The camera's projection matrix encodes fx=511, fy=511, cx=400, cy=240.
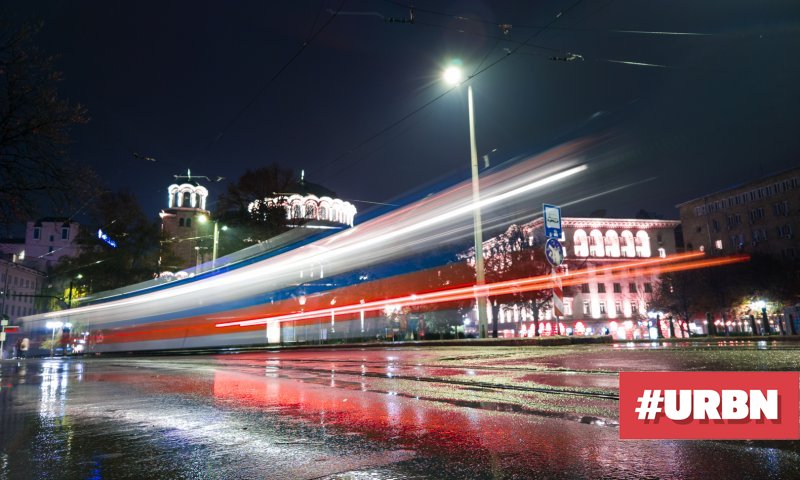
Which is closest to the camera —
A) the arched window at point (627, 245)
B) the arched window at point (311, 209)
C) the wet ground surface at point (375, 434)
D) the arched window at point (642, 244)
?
the wet ground surface at point (375, 434)

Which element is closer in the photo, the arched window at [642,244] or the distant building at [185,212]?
the distant building at [185,212]

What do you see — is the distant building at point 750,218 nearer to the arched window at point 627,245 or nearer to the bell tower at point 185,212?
the arched window at point 627,245

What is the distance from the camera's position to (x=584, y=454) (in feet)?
12.5

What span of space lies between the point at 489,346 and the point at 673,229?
88301mm

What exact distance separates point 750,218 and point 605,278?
22.9m

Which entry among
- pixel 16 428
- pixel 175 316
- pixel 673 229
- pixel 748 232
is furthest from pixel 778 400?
pixel 673 229

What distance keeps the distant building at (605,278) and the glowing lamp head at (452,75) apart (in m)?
64.4

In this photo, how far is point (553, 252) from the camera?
17.4 meters

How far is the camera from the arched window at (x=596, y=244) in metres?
89.8

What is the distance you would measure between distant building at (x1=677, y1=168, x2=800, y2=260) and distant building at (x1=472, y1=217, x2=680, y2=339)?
5.61m

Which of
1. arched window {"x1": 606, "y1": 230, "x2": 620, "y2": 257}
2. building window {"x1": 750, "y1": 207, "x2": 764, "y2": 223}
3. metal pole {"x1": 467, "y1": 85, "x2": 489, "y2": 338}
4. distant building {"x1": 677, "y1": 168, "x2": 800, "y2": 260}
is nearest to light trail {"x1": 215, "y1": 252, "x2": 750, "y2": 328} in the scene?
metal pole {"x1": 467, "y1": 85, "x2": 489, "y2": 338}

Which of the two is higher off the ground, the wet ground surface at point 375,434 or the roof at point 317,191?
the roof at point 317,191

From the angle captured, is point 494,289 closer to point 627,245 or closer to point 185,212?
point 627,245

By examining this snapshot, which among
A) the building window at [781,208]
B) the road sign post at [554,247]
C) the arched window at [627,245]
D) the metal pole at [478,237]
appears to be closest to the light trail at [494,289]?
the metal pole at [478,237]
